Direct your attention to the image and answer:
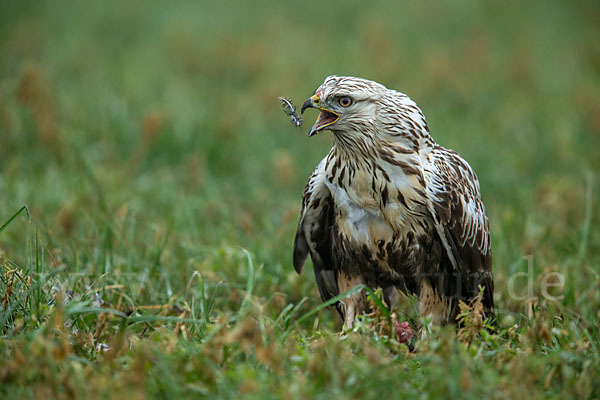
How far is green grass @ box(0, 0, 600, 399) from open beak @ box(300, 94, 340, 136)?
2.73 feet

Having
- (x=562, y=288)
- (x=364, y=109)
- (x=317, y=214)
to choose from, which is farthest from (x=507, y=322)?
(x=364, y=109)

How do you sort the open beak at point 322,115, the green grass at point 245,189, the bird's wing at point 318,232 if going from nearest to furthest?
the green grass at point 245,189 < the open beak at point 322,115 < the bird's wing at point 318,232

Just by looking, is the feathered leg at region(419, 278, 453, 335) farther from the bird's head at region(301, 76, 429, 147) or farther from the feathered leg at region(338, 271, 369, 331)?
the bird's head at region(301, 76, 429, 147)

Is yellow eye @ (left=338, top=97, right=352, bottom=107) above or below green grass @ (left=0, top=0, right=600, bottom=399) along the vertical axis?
above

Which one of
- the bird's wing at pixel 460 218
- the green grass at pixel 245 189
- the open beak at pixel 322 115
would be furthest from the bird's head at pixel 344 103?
the green grass at pixel 245 189

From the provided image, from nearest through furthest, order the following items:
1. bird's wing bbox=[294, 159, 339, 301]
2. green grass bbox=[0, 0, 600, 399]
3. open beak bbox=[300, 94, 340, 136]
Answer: green grass bbox=[0, 0, 600, 399]
open beak bbox=[300, 94, 340, 136]
bird's wing bbox=[294, 159, 339, 301]

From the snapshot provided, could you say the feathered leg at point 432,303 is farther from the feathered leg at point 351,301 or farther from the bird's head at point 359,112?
the bird's head at point 359,112

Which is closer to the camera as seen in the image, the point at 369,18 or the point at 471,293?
the point at 471,293

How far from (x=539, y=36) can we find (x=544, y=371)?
1057cm

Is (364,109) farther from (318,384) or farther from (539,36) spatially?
(539,36)

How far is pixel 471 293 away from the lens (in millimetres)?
4031

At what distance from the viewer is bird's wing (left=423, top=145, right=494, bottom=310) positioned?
12.1ft

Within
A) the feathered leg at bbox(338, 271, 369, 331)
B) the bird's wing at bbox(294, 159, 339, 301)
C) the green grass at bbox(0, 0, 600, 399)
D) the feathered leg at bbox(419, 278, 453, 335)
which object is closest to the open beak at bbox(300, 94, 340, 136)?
the bird's wing at bbox(294, 159, 339, 301)

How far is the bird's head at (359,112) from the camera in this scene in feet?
12.0
